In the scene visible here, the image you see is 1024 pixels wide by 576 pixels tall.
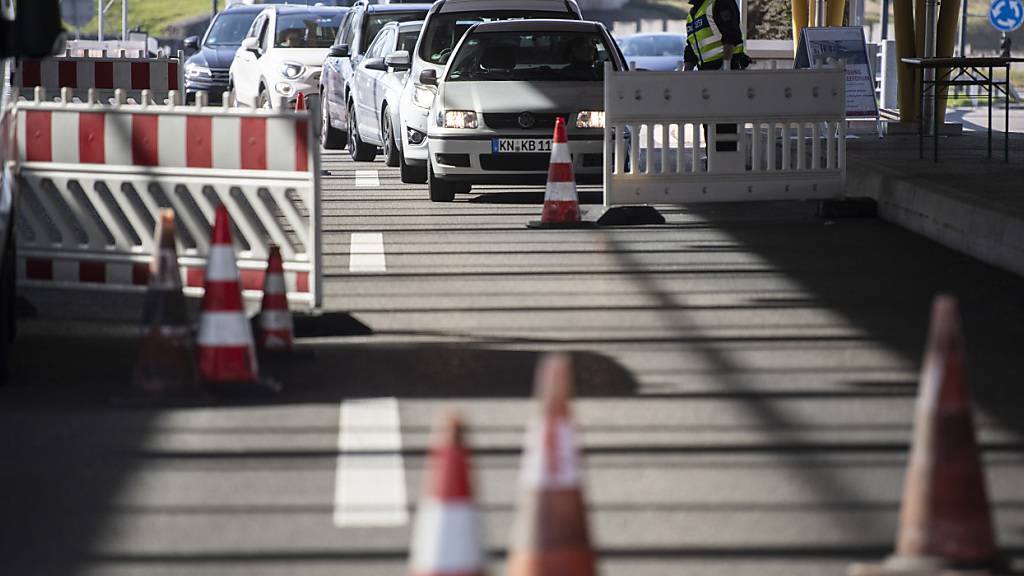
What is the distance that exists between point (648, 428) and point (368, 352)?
2111 mm

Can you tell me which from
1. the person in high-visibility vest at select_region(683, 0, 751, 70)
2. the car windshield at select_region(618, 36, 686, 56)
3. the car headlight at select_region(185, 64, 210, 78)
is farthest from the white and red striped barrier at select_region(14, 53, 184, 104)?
the car windshield at select_region(618, 36, 686, 56)

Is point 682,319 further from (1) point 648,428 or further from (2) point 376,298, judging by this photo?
(1) point 648,428

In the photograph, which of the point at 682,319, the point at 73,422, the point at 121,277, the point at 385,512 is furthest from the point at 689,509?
the point at 121,277

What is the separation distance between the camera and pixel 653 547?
5535mm

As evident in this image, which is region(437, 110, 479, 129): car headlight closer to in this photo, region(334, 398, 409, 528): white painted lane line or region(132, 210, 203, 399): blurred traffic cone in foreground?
region(132, 210, 203, 399): blurred traffic cone in foreground

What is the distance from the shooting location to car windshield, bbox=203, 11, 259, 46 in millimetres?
Result: 37469

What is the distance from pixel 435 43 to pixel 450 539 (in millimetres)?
15910

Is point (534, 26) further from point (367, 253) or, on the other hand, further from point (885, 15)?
point (885, 15)

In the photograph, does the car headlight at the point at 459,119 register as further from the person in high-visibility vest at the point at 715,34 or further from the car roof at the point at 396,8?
the car roof at the point at 396,8

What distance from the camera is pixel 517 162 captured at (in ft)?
55.6

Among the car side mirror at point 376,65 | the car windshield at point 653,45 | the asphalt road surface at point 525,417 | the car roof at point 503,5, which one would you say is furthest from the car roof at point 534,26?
the car windshield at point 653,45

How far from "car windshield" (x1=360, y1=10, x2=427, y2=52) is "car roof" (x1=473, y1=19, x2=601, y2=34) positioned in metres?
5.13

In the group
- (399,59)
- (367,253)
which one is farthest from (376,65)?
(367,253)

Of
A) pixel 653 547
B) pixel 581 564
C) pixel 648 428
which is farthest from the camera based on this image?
pixel 648 428
